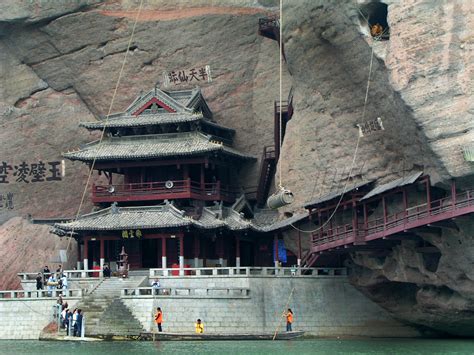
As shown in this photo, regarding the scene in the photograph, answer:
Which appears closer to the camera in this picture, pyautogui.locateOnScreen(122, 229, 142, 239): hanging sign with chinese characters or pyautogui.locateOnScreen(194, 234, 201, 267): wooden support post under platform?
pyautogui.locateOnScreen(122, 229, 142, 239): hanging sign with chinese characters

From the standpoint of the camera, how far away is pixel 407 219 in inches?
1607

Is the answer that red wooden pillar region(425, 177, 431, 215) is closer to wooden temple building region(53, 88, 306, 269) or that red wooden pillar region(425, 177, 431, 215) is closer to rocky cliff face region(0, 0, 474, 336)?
rocky cliff face region(0, 0, 474, 336)

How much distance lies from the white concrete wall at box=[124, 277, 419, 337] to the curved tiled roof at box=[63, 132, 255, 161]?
873cm

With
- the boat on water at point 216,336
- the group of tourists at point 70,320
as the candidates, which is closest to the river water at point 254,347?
the boat on water at point 216,336

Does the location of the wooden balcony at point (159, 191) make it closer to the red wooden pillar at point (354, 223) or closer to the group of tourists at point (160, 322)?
the group of tourists at point (160, 322)

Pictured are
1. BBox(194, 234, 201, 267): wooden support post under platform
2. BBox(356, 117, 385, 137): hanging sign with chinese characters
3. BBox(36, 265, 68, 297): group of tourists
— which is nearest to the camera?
BBox(356, 117, 385, 137): hanging sign with chinese characters

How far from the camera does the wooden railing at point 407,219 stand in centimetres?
3862

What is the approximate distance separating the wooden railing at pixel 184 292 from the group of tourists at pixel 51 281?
→ 335 centimetres

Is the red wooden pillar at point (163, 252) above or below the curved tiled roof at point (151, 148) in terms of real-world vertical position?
below

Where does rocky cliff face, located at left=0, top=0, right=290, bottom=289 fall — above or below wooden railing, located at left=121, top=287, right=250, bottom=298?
above

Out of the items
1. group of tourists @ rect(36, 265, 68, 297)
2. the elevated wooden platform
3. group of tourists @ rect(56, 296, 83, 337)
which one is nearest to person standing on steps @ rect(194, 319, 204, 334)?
group of tourists @ rect(56, 296, 83, 337)

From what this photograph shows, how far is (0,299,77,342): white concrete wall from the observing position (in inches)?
1893

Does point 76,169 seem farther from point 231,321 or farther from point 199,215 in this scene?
point 231,321

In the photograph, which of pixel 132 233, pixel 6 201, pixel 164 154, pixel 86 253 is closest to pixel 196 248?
pixel 132 233
